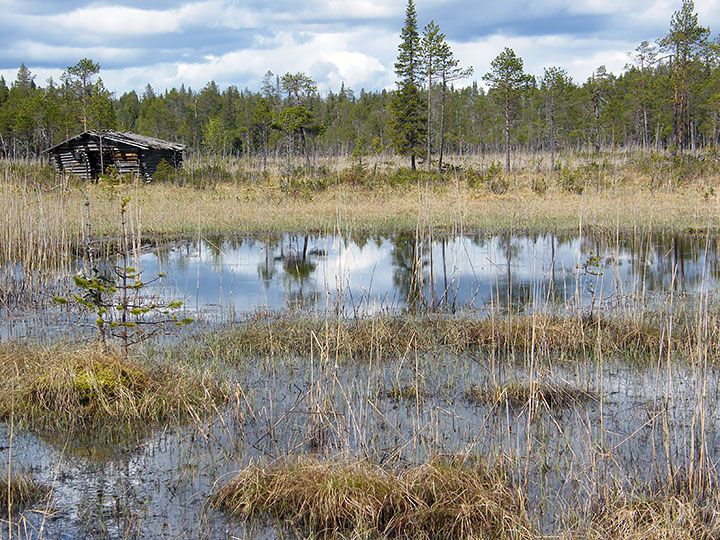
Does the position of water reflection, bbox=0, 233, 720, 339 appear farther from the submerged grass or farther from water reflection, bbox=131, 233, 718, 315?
the submerged grass

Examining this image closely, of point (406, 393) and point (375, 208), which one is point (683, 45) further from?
point (406, 393)

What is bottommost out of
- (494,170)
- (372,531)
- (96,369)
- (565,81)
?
(372,531)

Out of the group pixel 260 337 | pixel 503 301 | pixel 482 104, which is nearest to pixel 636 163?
pixel 503 301

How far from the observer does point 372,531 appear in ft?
16.5

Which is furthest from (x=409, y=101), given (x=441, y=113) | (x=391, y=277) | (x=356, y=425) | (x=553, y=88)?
(x=356, y=425)

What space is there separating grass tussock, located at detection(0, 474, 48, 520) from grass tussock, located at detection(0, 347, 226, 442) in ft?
4.31

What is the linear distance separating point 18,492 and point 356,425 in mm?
2608

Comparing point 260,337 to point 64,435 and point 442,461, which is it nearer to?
point 64,435

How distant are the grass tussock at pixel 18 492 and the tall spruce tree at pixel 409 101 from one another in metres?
36.3

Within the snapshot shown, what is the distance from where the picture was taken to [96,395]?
7371 millimetres

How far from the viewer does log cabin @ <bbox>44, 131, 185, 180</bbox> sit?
1431 inches

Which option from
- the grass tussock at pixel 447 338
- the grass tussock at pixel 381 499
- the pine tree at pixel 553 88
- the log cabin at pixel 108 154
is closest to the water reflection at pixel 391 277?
the grass tussock at pixel 447 338

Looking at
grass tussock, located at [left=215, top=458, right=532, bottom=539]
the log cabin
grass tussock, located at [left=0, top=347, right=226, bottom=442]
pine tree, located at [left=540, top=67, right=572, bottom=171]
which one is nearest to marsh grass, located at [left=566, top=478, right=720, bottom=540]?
grass tussock, located at [left=215, top=458, right=532, bottom=539]

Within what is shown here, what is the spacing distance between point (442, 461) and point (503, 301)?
744 cm
